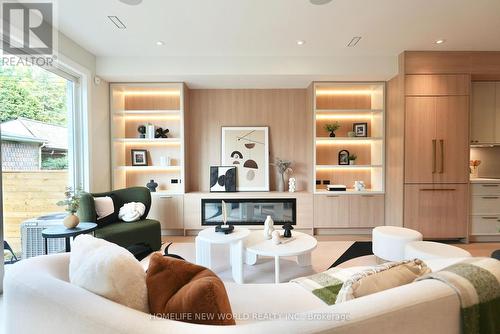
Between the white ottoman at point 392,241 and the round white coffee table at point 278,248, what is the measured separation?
784mm

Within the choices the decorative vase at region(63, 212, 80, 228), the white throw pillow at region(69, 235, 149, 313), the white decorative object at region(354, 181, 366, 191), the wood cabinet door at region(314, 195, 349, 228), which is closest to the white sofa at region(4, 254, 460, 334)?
the white throw pillow at region(69, 235, 149, 313)

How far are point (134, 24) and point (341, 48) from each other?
2605mm

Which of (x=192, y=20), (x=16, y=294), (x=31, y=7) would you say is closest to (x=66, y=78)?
(x=31, y=7)

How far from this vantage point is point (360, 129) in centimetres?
414

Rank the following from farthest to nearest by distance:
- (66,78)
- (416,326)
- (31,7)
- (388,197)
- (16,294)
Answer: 1. (388,197)
2. (66,78)
3. (31,7)
4. (16,294)
5. (416,326)

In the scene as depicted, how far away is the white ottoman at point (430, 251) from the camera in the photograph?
7.01 feet

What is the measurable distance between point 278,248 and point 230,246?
0.55 meters

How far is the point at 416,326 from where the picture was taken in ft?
2.71

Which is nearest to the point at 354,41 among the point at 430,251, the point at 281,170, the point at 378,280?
the point at 281,170

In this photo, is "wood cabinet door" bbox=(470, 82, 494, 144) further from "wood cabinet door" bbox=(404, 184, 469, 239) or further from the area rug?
the area rug

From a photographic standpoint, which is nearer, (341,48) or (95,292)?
(95,292)

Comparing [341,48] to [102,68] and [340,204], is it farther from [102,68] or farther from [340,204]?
[102,68]

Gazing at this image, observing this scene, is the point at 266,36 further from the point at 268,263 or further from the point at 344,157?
the point at 268,263

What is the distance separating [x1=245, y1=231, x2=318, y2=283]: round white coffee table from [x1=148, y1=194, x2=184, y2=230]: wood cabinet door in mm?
1588
